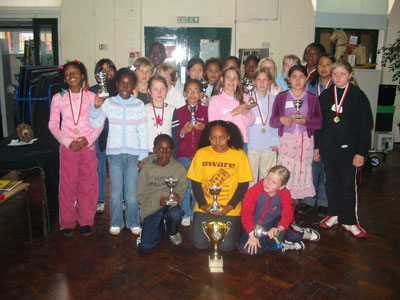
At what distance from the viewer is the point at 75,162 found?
3.42 m

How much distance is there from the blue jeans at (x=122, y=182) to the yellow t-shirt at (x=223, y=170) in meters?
0.62

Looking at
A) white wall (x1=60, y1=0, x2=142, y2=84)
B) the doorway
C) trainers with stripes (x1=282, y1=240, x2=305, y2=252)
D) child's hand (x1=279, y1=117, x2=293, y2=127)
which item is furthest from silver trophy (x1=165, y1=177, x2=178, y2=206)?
white wall (x1=60, y1=0, x2=142, y2=84)

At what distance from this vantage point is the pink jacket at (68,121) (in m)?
3.33

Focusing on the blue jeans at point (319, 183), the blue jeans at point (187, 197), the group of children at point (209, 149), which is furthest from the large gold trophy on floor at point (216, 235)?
the blue jeans at point (319, 183)

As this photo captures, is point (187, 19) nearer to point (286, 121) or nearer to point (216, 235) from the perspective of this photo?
point (286, 121)

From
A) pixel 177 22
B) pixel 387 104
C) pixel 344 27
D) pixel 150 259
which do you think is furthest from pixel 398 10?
pixel 150 259

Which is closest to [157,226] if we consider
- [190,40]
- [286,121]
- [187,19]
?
[286,121]

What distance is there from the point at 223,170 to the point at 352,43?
268 inches

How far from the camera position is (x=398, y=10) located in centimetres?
845

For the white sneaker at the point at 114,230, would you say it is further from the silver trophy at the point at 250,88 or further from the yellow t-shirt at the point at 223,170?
the silver trophy at the point at 250,88

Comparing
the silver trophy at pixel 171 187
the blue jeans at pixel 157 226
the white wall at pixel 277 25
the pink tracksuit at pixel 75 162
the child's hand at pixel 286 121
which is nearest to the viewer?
the silver trophy at pixel 171 187

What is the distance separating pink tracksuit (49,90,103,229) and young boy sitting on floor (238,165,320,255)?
1576 mm

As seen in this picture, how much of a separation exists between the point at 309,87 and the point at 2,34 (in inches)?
564

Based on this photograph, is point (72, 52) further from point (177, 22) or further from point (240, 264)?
A: point (240, 264)
